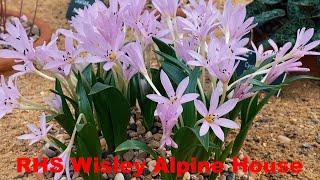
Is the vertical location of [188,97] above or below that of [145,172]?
above

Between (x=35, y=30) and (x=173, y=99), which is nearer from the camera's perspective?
(x=173, y=99)

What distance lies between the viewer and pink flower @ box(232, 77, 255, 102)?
1.29 metres

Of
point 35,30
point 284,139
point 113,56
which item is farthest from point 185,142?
point 35,30

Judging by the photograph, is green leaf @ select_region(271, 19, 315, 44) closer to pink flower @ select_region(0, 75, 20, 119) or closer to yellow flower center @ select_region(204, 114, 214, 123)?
yellow flower center @ select_region(204, 114, 214, 123)

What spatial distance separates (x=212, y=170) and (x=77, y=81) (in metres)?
0.49

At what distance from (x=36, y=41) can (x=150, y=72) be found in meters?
1.43

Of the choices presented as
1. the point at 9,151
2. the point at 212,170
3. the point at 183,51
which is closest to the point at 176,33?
the point at 183,51

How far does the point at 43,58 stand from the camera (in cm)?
129

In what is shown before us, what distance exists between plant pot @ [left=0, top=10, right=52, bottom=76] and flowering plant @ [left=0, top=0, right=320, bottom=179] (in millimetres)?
1194

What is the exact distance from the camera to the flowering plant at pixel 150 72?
118 cm

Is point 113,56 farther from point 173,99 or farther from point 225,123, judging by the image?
Answer: point 225,123

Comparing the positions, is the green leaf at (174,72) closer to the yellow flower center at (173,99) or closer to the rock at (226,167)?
the yellow flower center at (173,99)

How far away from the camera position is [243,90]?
130 cm

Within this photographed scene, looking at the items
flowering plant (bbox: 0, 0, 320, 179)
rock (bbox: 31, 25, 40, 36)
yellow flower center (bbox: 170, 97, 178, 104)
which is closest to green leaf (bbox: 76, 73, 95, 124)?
flowering plant (bbox: 0, 0, 320, 179)
